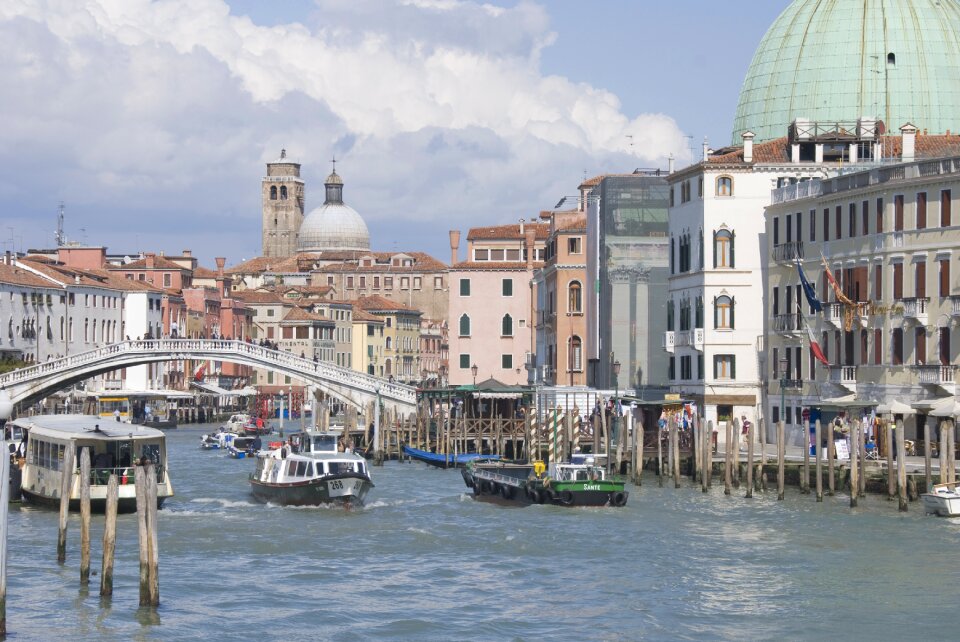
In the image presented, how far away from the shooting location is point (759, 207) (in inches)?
1647

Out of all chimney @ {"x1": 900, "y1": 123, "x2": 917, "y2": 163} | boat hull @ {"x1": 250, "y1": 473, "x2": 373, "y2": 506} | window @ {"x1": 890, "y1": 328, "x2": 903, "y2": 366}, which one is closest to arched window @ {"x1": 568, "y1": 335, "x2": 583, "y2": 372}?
chimney @ {"x1": 900, "y1": 123, "x2": 917, "y2": 163}

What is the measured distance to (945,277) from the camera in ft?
114

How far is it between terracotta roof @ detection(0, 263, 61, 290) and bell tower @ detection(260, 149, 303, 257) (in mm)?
80712

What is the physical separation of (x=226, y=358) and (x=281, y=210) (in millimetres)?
96620

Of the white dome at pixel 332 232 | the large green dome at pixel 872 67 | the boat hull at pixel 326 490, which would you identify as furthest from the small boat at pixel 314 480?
the white dome at pixel 332 232

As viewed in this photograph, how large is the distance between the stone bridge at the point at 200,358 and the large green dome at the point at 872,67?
41.8ft

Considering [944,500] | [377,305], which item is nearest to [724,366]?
[944,500]

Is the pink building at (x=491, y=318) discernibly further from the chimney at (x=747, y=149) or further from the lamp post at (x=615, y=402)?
the chimney at (x=747, y=149)

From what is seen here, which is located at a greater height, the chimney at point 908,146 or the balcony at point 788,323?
the chimney at point 908,146

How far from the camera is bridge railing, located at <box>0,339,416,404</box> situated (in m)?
54.1

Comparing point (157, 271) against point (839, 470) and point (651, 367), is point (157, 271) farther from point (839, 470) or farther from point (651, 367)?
point (839, 470)

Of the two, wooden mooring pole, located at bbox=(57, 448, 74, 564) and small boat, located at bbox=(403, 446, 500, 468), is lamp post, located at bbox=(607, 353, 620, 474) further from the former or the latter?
wooden mooring pole, located at bbox=(57, 448, 74, 564)

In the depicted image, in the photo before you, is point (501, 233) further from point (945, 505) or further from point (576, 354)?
point (945, 505)

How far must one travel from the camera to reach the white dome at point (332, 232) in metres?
144
